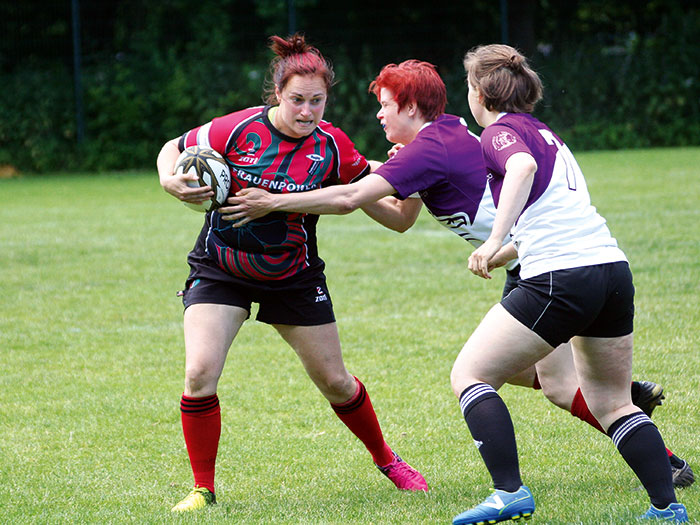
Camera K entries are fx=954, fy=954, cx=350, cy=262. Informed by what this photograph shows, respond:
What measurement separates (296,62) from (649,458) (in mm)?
2225

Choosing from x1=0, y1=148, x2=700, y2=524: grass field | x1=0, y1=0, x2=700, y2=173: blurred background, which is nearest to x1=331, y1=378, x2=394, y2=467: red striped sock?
x1=0, y1=148, x2=700, y2=524: grass field

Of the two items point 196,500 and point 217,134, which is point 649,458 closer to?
point 196,500

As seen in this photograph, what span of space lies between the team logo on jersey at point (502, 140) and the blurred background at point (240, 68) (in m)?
20.1

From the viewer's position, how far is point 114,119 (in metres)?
23.9

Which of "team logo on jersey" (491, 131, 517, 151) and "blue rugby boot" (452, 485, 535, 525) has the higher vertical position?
"team logo on jersey" (491, 131, 517, 151)

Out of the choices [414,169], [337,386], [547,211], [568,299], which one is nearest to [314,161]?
[414,169]

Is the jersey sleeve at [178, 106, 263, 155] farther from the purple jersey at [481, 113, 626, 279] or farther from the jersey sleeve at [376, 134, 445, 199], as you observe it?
the purple jersey at [481, 113, 626, 279]

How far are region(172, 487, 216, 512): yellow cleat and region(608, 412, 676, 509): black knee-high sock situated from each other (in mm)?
1790

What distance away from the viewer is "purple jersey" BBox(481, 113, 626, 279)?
11.3 ft

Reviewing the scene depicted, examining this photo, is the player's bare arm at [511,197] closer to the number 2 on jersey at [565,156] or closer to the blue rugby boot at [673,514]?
the number 2 on jersey at [565,156]

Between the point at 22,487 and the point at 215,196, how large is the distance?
1.68 m

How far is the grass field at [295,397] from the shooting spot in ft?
14.0

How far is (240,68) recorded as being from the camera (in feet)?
79.0

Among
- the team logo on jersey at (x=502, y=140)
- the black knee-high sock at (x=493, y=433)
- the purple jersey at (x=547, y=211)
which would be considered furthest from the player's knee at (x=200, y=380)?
the team logo on jersey at (x=502, y=140)
